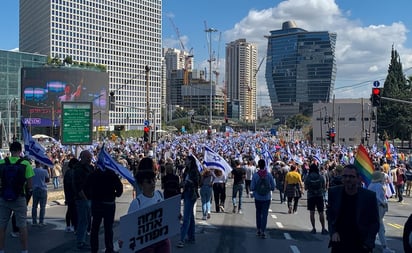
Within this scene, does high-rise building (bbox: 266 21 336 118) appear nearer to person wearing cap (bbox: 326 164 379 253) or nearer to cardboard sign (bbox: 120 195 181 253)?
person wearing cap (bbox: 326 164 379 253)

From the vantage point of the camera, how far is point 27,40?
179m

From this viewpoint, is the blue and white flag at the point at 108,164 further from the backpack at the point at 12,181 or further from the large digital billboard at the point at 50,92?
the large digital billboard at the point at 50,92

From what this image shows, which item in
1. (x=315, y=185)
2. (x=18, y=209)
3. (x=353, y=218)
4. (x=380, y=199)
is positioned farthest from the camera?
(x=315, y=185)

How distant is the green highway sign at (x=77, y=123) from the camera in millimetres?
21203

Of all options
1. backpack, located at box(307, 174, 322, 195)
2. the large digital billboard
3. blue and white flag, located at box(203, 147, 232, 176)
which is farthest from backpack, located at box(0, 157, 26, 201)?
the large digital billboard

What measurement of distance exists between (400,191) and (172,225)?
60.0 feet

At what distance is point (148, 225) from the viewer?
5273mm

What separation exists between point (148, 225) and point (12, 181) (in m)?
3.61

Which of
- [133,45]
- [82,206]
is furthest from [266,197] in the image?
[133,45]

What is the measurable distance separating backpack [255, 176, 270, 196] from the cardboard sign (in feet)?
20.0

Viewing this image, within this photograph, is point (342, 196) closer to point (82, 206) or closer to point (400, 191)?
point (82, 206)

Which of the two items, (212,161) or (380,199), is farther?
(212,161)

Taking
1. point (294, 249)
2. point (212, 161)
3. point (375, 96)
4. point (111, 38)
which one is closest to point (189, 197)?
point (294, 249)

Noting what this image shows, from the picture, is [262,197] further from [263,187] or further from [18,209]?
[18,209]
